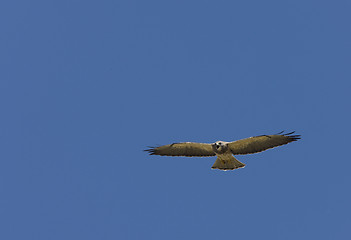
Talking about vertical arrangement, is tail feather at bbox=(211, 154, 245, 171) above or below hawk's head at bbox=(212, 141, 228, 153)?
below

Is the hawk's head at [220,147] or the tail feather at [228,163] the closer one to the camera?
the hawk's head at [220,147]

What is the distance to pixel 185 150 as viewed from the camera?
36.5 m

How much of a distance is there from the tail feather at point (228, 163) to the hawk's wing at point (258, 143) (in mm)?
437

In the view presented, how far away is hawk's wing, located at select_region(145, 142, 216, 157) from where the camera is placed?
36.1 meters

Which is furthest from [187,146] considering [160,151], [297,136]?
[297,136]

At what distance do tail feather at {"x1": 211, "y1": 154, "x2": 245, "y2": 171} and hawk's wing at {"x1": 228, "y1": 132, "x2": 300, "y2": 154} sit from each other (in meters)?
0.44

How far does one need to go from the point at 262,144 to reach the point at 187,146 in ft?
10.8

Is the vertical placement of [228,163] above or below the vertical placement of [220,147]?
below

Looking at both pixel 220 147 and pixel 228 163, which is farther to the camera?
pixel 228 163

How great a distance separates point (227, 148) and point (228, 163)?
73 cm

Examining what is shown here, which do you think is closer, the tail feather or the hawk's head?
the hawk's head

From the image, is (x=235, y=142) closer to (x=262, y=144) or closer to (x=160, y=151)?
(x=262, y=144)

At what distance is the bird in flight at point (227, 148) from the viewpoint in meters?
35.2

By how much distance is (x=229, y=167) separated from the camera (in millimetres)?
35625
